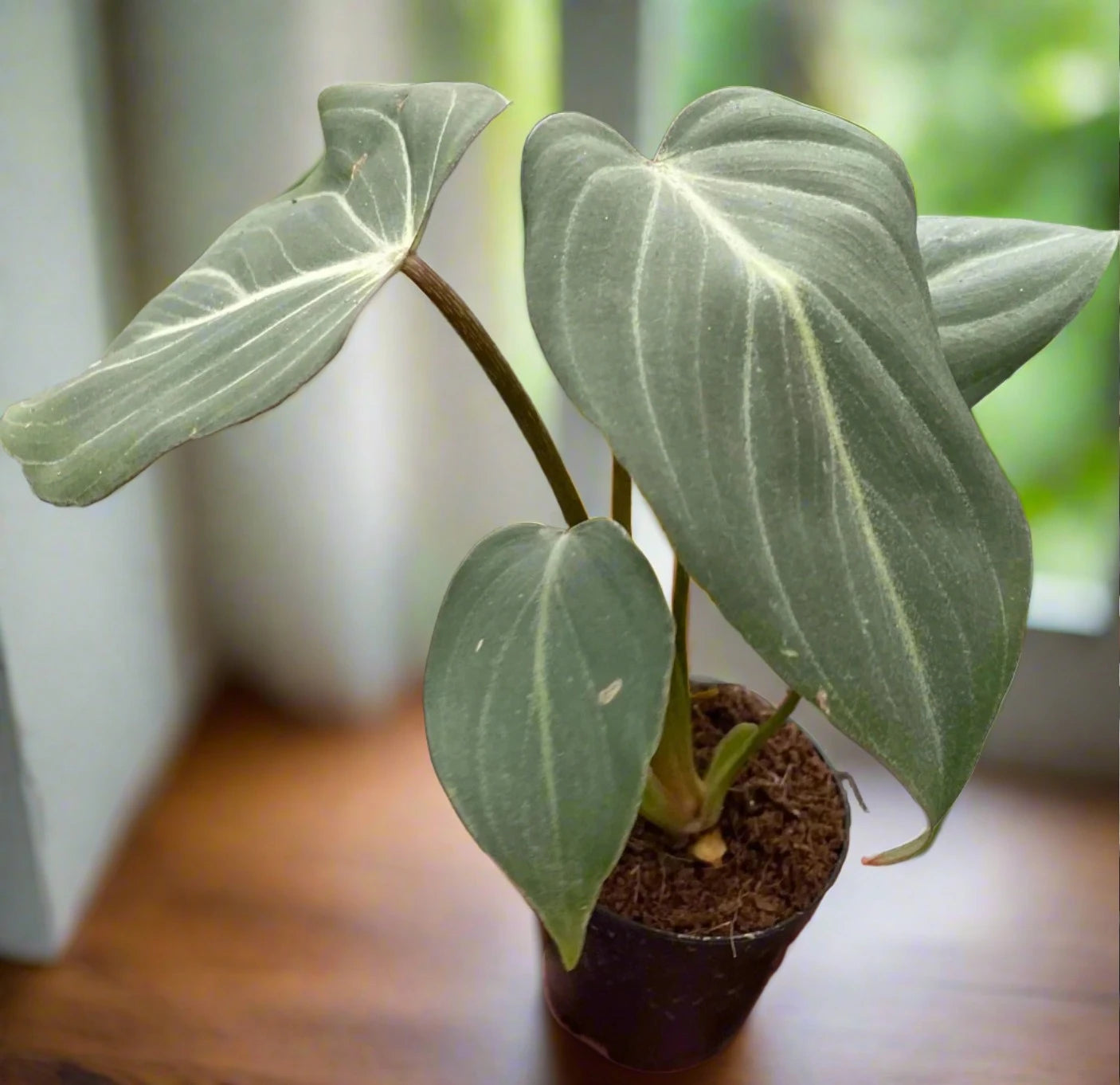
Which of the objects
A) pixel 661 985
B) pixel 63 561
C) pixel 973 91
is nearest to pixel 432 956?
pixel 661 985

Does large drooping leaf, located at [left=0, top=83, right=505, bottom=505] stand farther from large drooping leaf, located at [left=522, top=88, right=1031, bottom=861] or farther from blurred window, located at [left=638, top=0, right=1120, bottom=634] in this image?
blurred window, located at [left=638, top=0, right=1120, bottom=634]

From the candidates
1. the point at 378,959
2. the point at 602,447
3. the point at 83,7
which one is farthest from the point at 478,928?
the point at 83,7

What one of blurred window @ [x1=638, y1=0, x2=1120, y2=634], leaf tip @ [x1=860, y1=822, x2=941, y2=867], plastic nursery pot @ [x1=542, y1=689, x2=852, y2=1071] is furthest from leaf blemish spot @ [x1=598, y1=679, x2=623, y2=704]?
blurred window @ [x1=638, y1=0, x2=1120, y2=634]

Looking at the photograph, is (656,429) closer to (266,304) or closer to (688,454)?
(688,454)

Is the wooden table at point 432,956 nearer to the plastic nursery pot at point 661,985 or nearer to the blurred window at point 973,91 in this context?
the plastic nursery pot at point 661,985

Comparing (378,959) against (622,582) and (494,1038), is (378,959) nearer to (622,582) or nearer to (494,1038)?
(494,1038)

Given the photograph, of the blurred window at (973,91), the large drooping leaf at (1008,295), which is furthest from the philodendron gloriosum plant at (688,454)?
the blurred window at (973,91)

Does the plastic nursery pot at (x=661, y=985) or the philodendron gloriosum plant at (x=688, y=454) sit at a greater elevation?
the philodendron gloriosum plant at (x=688, y=454)
